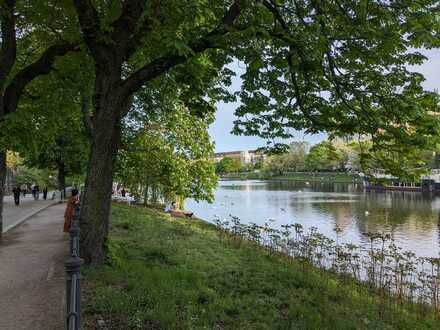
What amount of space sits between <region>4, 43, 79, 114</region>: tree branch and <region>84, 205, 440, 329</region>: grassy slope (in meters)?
5.23

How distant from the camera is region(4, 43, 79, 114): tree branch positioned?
9992 mm

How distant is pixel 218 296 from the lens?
704cm

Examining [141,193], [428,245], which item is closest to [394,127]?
[428,245]

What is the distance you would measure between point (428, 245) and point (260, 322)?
1687cm

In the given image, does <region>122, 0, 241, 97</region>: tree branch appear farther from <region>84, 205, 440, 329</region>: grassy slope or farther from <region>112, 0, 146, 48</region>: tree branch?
<region>84, 205, 440, 329</region>: grassy slope

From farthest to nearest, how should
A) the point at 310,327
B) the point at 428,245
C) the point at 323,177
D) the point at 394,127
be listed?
1. the point at 323,177
2. the point at 428,245
3. the point at 394,127
4. the point at 310,327

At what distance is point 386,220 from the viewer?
29.4m

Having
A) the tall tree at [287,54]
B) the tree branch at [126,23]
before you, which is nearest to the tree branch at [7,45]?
the tall tree at [287,54]

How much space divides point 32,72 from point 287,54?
289 inches

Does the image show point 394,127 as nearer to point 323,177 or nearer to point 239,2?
point 239,2

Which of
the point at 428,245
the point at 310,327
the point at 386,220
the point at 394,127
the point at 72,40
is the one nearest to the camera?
the point at 310,327

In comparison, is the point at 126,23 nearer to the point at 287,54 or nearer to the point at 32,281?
the point at 287,54

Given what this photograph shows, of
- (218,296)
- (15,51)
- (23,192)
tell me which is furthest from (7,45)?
(23,192)

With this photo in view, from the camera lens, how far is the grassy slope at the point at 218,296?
5.61 metres
